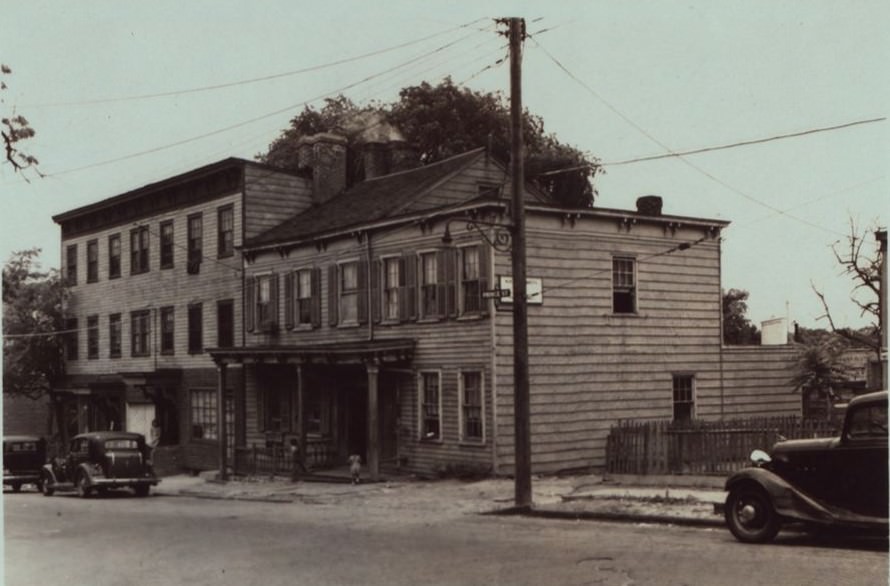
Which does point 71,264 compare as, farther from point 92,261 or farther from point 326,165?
point 326,165

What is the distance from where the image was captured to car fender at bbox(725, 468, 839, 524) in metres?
A: 10.9

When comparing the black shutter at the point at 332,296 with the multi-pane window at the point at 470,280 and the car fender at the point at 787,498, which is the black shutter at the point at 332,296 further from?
the car fender at the point at 787,498

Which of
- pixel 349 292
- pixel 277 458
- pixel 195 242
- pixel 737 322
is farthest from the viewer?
pixel 737 322

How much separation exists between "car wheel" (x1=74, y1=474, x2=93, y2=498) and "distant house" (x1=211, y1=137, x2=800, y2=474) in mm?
5223

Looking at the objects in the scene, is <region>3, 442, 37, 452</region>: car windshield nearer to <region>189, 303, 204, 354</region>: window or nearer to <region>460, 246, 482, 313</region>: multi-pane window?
<region>189, 303, 204, 354</region>: window

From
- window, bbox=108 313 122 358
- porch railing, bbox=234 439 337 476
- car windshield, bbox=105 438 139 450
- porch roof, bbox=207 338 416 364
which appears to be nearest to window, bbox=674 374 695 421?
porch roof, bbox=207 338 416 364

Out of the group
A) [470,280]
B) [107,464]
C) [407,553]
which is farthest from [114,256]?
[407,553]

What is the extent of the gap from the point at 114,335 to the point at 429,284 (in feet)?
61.8

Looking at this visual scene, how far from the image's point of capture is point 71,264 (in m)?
→ 40.2

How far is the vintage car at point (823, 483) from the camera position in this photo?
10695 millimetres

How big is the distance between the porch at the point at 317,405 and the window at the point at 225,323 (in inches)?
64.3

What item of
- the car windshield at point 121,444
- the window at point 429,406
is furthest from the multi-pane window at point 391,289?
the car windshield at point 121,444

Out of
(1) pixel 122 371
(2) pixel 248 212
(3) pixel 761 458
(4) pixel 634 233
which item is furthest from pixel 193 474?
(3) pixel 761 458

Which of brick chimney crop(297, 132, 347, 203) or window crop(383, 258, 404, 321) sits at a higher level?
brick chimney crop(297, 132, 347, 203)
